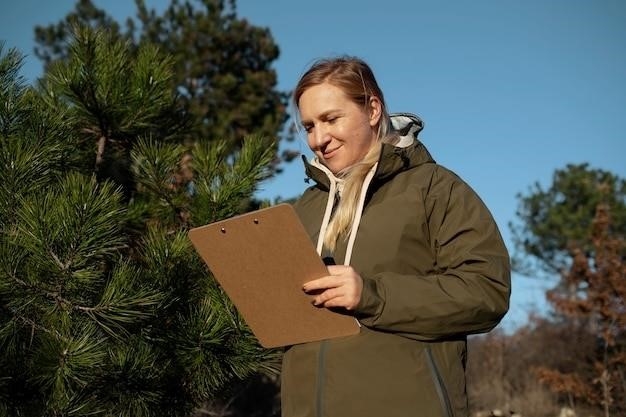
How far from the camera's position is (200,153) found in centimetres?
296

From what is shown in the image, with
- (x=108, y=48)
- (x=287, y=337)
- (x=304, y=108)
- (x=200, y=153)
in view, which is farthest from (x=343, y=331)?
(x=108, y=48)

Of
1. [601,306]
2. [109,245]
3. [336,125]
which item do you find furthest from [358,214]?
[601,306]

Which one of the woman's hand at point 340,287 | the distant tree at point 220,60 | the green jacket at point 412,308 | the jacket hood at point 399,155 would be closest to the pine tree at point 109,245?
the jacket hood at point 399,155

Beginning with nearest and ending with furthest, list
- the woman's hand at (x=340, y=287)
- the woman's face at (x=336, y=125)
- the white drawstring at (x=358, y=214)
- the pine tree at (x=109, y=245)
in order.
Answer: the woman's hand at (x=340, y=287), the white drawstring at (x=358, y=214), the woman's face at (x=336, y=125), the pine tree at (x=109, y=245)

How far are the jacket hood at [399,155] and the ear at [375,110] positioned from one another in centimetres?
7

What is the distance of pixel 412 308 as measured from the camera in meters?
1.54

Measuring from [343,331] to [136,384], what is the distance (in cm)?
126

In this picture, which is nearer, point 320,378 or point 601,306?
point 320,378

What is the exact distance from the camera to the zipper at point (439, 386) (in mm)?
1527

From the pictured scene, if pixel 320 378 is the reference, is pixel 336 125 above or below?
above

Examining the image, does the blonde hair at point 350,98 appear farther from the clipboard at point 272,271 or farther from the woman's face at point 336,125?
the clipboard at point 272,271

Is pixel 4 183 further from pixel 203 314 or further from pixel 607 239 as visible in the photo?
pixel 607 239

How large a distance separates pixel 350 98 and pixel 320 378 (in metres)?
0.70

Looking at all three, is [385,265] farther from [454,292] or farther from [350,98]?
[350,98]
